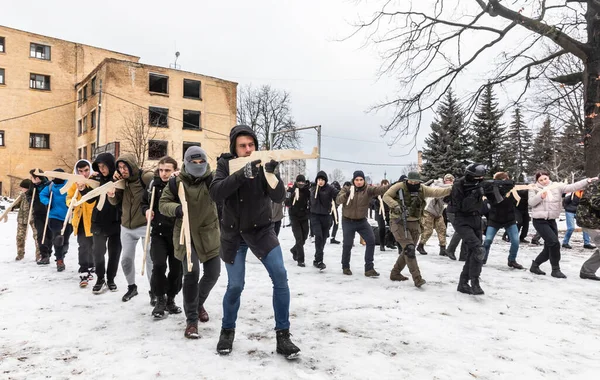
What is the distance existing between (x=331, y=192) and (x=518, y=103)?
10603mm

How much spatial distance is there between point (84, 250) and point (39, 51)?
38000mm

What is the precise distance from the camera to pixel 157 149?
33062 mm

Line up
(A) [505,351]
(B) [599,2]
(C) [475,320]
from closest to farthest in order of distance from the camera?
(A) [505,351] → (C) [475,320] → (B) [599,2]

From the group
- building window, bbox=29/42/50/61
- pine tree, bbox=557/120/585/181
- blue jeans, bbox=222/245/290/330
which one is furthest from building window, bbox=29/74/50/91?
pine tree, bbox=557/120/585/181

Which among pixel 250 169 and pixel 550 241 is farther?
pixel 550 241

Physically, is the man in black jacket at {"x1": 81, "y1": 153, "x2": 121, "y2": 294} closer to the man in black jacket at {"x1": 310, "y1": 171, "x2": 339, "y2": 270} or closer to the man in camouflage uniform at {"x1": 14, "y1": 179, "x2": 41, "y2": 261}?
the man in camouflage uniform at {"x1": 14, "y1": 179, "x2": 41, "y2": 261}

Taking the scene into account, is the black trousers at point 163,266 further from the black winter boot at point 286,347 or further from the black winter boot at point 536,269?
the black winter boot at point 536,269

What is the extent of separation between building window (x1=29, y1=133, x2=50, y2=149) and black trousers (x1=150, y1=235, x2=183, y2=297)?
126 ft

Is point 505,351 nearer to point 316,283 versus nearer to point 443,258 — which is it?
point 316,283

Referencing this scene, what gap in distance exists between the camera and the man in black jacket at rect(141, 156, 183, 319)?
439 cm

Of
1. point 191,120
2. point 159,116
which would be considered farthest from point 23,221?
point 191,120

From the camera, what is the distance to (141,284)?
6.14 meters

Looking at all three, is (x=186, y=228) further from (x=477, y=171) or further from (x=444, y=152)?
(x=444, y=152)

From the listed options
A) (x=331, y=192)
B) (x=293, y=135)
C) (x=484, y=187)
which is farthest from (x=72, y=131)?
(x=484, y=187)
